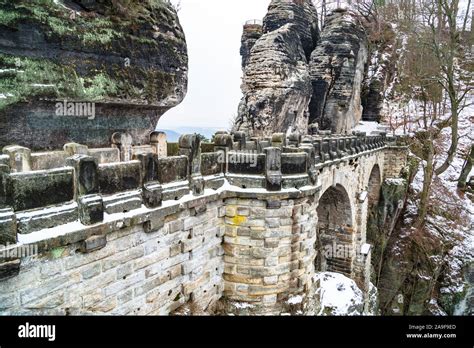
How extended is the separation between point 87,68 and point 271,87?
612 inches

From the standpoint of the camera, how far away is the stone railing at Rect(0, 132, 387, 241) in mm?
3424

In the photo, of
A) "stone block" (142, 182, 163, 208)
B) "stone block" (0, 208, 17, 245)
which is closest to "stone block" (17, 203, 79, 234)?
"stone block" (0, 208, 17, 245)

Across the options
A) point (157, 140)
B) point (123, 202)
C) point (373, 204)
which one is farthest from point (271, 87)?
point (123, 202)

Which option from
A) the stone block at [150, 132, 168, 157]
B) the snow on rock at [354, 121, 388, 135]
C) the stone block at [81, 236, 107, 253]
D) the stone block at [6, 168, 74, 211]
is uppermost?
the snow on rock at [354, 121, 388, 135]

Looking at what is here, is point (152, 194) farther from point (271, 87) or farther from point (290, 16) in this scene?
point (290, 16)

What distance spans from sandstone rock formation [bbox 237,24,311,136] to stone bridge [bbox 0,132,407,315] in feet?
39.2

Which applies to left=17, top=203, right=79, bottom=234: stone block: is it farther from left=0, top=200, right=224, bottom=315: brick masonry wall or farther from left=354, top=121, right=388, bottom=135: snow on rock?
left=354, top=121, right=388, bottom=135: snow on rock

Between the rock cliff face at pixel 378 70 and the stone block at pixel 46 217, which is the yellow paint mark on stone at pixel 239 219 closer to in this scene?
the stone block at pixel 46 217

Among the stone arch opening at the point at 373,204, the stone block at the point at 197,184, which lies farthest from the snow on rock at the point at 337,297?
the stone arch opening at the point at 373,204

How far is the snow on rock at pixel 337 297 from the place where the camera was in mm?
9117

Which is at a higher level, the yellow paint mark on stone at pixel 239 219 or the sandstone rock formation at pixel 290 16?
the sandstone rock formation at pixel 290 16

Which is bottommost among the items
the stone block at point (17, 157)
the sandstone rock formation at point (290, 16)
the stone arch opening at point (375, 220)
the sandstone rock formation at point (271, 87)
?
the stone arch opening at point (375, 220)
